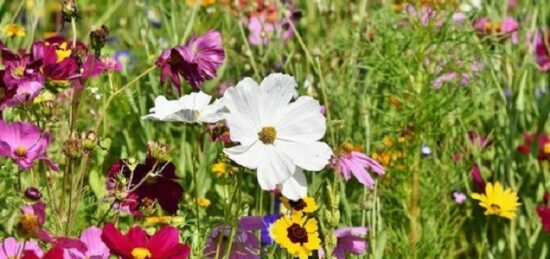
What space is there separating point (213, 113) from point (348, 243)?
0.31 meters

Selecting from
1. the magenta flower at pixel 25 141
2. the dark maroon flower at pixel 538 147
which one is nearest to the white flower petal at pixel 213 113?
the magenta flower at pixel 25 141

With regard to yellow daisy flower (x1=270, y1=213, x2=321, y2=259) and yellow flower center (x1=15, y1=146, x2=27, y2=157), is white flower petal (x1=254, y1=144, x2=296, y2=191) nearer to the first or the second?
yellow daisy flower (x1=270, y1=213, x2=321, y2=259)

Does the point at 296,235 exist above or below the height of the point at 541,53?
below

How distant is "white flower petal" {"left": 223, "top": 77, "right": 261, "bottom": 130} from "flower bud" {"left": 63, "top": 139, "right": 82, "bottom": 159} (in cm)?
18

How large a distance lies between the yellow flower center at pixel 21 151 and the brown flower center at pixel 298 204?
1.17 ft

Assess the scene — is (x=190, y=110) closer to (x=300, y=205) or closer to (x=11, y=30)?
(x=300, y=205)

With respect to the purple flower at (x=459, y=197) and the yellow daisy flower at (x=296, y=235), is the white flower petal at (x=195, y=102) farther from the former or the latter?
Answer: the purple flower at (x=459, y=197)

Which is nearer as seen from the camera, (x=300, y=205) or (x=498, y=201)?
(x=300, y=205)

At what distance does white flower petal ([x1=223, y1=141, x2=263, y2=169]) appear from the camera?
1160 mm

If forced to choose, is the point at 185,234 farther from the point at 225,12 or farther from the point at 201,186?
the point at 225,12

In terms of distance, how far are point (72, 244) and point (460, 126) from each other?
44.7 inches

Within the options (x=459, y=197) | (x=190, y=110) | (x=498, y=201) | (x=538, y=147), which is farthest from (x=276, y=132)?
(x=538, y=147)

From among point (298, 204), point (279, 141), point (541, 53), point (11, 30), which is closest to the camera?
point (279, 141)

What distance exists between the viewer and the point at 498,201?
185cm
